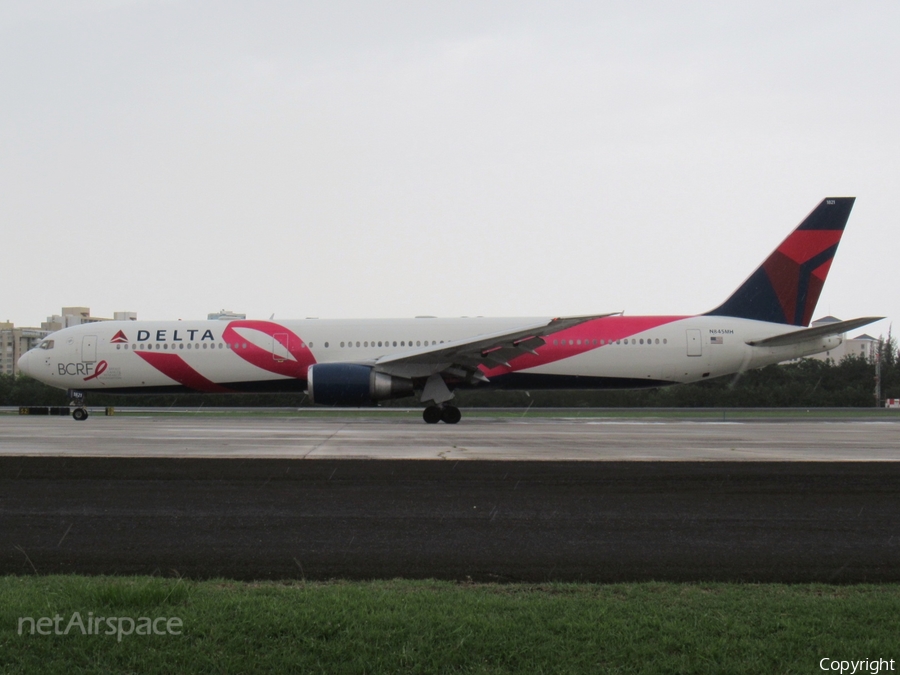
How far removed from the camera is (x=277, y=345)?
76.9 ft

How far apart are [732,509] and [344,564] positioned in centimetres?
414

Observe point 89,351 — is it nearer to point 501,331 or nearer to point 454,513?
point 501,331

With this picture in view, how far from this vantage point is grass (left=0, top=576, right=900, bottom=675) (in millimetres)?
3795

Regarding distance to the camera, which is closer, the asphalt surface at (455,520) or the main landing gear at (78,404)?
the asphalt surface at (455,520)

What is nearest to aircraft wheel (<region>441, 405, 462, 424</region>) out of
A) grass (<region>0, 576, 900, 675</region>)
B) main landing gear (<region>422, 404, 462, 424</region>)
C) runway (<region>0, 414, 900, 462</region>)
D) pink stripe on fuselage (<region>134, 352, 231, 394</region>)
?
main landing gear (<region>422, 404, 462, 424</region>)

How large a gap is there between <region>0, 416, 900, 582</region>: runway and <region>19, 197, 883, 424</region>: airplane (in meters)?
9.43

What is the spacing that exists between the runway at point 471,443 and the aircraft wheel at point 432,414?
169 centimetres

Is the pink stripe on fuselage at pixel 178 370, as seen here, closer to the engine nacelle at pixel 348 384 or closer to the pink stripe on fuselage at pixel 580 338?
the engine nacelle at pixel 348 384

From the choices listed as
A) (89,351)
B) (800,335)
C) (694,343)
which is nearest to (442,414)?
(694,343)

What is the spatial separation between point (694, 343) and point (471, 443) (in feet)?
35.9

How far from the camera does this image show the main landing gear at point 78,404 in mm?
24297

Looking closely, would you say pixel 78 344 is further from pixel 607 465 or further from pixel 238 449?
pixel 607 465

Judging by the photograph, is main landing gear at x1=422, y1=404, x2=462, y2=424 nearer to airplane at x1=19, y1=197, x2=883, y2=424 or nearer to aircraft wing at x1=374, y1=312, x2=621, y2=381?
airplane at x1=19, y1=197, x2=883, y2=424

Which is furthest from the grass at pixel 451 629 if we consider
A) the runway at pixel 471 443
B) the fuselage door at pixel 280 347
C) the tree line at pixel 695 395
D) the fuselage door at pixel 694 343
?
the tree line at pixel 695 395
